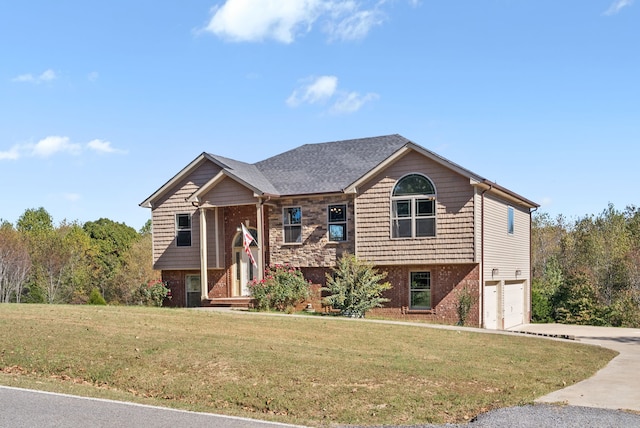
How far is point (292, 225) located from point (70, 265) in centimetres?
3864

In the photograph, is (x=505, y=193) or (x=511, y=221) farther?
(x=511, y=221)

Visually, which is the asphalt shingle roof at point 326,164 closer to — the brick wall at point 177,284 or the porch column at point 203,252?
the porch column at point 203,252

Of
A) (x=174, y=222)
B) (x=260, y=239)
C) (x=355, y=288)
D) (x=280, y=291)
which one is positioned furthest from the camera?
(x=174, y=222)

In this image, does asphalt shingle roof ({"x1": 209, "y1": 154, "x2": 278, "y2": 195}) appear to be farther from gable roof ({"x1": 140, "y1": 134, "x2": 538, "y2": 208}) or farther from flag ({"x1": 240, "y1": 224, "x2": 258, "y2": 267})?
flag ({"x1": 240, "y1": 224, "x2": 258, "y2": 267})

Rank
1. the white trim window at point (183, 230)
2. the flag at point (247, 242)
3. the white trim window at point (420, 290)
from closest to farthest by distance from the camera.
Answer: the white trim window at point (420, 290) → the flag at point (247, 242) → the white trim window at point (183, 230)

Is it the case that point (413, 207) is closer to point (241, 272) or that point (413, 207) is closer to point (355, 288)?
point (355, 288)

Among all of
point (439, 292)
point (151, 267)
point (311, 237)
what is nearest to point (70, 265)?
point (151, 267)

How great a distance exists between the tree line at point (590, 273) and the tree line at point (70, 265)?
97.7 feet

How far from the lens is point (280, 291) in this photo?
25172 mm

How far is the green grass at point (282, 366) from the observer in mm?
10383

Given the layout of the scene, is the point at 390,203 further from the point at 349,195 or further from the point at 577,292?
the point at 577,292

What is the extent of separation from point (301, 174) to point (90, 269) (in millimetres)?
40585

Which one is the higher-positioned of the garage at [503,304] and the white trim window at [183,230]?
the white trim window at [183,230]

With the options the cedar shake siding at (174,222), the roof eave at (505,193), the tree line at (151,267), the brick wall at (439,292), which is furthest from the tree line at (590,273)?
the cedar shake siding at (174,222)
